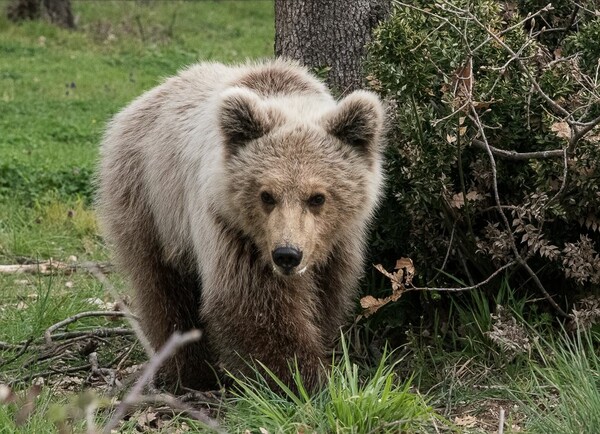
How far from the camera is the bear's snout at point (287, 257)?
4.47 m

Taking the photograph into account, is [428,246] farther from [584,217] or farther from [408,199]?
[584,217]

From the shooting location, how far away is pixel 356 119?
16.1 ft

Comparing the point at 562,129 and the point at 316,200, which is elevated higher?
the point at 562,129

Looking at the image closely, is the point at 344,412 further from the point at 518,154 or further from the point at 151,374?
the point at 518,154

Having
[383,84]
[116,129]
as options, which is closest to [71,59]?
[116,129]

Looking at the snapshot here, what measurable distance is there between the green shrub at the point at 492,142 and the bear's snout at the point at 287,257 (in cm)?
106

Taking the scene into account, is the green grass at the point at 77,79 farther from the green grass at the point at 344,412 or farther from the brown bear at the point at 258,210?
the green grass at the point at 344,412

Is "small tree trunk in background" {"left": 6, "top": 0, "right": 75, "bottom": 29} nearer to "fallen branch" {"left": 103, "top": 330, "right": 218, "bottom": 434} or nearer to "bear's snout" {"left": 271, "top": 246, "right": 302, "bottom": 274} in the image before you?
"bear's snout" {"left": 271, "top": 246, "right": 302, "bottom": 274}

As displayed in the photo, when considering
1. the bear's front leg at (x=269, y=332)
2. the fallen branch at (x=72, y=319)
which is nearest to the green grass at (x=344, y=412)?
the bear's front leg at (x=269, y=332)

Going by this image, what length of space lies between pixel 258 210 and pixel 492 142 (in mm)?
1371

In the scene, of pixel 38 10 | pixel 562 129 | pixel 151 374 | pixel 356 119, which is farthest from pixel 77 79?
pixel 151 374

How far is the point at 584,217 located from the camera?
521 cm

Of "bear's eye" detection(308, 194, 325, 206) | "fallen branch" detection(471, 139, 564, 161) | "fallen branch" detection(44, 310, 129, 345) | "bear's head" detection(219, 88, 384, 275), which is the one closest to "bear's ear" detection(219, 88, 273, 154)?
"bear's head" detection(219, 88, 384, 275)

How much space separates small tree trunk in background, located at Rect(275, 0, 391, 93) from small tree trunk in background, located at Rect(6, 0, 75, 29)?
12.7 meters
